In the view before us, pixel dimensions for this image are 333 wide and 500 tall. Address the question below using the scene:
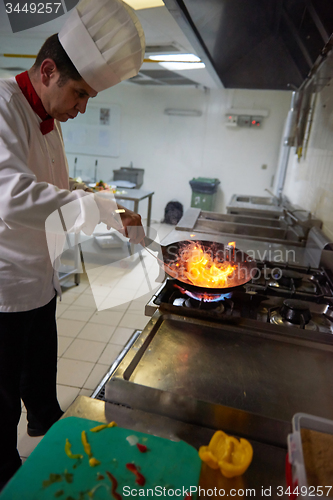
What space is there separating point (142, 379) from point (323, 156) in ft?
6.09

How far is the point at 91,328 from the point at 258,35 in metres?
2.30

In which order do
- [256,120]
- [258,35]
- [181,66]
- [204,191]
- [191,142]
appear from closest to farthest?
1. [258,35]
2. [181,66]
3. [256,120]
4. [204,191]
5. [191,142]

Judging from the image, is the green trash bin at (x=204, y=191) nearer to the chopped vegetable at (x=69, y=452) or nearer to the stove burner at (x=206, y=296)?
the stove burner at (x=206, y=296)

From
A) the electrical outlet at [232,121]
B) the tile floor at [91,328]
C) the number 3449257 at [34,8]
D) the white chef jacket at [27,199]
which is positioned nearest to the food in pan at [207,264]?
the white chef jacket at [27,199]

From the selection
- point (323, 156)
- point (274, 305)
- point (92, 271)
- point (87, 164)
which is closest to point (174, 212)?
point (87, 164)

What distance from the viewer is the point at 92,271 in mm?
4008

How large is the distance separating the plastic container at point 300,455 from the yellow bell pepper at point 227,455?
3.0 inches

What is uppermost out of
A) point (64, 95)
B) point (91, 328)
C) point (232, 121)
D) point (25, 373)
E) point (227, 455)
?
point (232, 121)

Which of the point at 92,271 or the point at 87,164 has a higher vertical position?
the point at 87,164

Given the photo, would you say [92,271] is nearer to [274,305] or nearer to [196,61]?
[196,61]

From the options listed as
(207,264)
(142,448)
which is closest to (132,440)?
(142,448)

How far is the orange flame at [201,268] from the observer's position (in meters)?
1.19

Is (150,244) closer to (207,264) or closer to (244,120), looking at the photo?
(207,264)

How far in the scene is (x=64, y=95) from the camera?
105 cm
